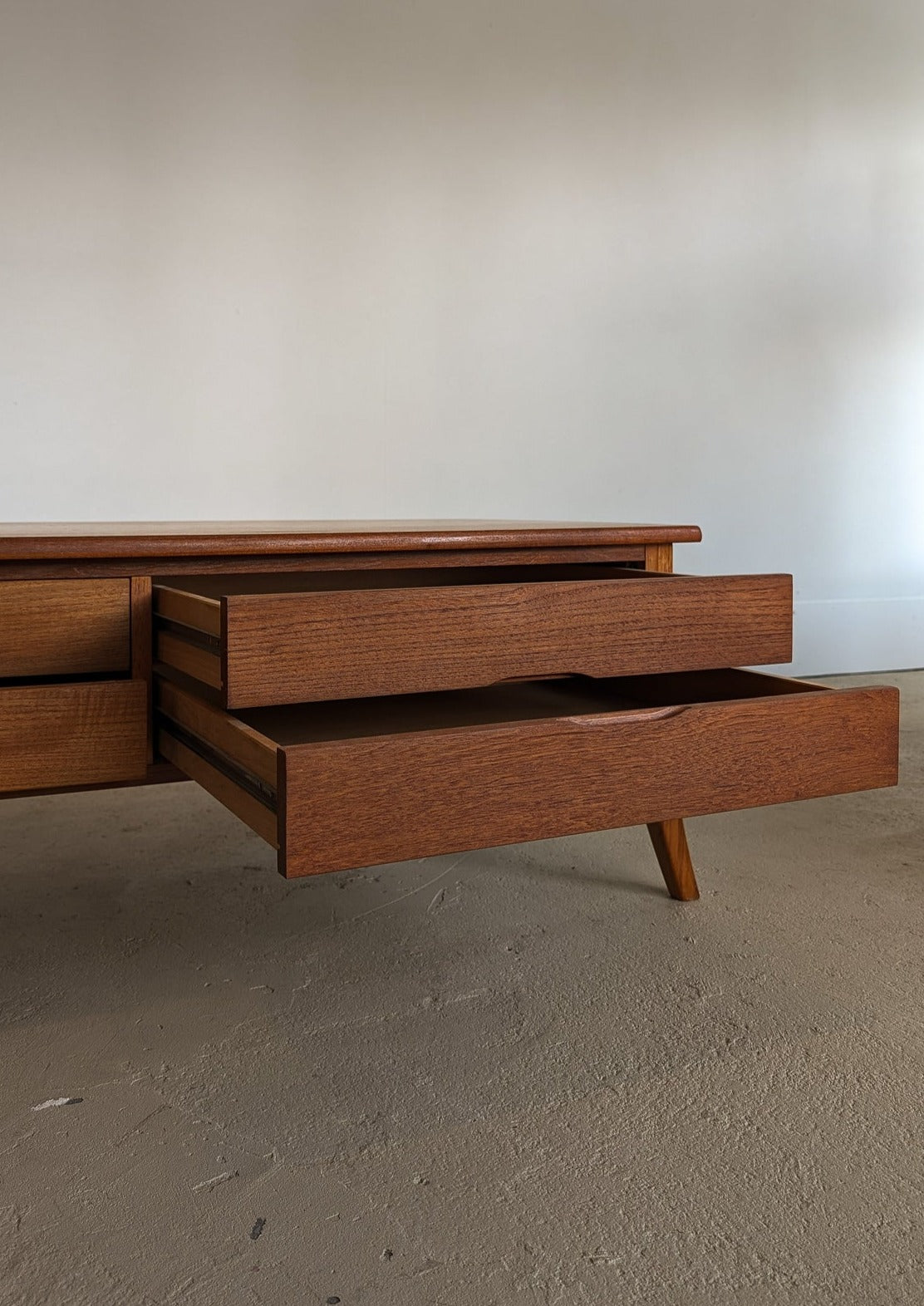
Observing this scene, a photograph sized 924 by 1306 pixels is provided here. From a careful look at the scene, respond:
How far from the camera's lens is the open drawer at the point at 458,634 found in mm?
873

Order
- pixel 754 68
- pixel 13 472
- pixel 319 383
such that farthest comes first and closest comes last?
1. pixel 754 68
2. pixel 319 383
3. pixel 13 472

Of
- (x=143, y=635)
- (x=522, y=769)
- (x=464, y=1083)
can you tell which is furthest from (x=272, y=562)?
(x=464, y=1083)

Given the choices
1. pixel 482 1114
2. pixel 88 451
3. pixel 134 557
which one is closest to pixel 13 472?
pixel 88 451

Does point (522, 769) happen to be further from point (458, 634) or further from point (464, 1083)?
point (464, 1083)

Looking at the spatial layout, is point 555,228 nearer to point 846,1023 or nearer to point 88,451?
point 88,451

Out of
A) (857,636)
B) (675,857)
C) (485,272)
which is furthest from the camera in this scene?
(857,636)

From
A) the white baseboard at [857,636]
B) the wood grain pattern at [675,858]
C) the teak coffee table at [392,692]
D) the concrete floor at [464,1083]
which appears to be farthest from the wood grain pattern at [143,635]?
the white baseboard at [857,636]

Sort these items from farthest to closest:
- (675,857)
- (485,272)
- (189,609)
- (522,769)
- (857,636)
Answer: (857,636) < (485,272) < (675,857) < (189,609) < (522,769)

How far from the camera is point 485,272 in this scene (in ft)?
8.26

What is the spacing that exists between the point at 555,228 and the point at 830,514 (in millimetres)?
991

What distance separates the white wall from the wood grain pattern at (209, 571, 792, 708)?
1362mm

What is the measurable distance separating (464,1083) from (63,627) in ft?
1.68

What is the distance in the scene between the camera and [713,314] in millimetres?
2791

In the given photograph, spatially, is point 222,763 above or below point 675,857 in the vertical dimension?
above
